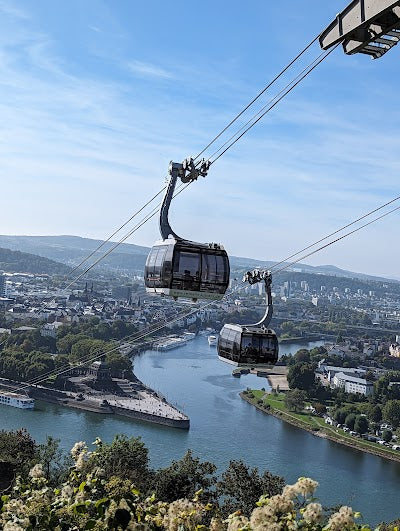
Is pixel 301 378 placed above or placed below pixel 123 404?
above

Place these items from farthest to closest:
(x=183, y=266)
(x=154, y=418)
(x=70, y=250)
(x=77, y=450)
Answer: (x=70, y=250) → (x=154, y=418) → (x=183, y=266) → (x=77, y=450)

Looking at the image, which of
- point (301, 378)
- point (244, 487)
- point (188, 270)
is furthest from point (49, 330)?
point (188, 270)

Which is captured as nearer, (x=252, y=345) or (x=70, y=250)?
(x=252, y=345)

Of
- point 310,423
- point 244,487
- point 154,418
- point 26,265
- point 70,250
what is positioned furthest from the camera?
point 70,250

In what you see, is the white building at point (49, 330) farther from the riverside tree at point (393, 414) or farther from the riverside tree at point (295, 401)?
the riverside tree at point (393, 414)

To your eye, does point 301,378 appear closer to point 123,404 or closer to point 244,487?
point 123,404

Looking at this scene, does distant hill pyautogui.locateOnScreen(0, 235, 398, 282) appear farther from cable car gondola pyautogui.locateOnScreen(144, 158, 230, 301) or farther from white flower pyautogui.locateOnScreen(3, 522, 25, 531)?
white flower pyautogui.locateOnScreen(3, 522, 25, 531)

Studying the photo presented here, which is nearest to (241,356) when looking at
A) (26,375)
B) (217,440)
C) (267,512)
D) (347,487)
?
(267,512)

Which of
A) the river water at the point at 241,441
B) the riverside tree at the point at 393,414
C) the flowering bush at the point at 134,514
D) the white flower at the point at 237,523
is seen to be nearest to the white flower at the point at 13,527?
the flowering bush at the point at 134,514
